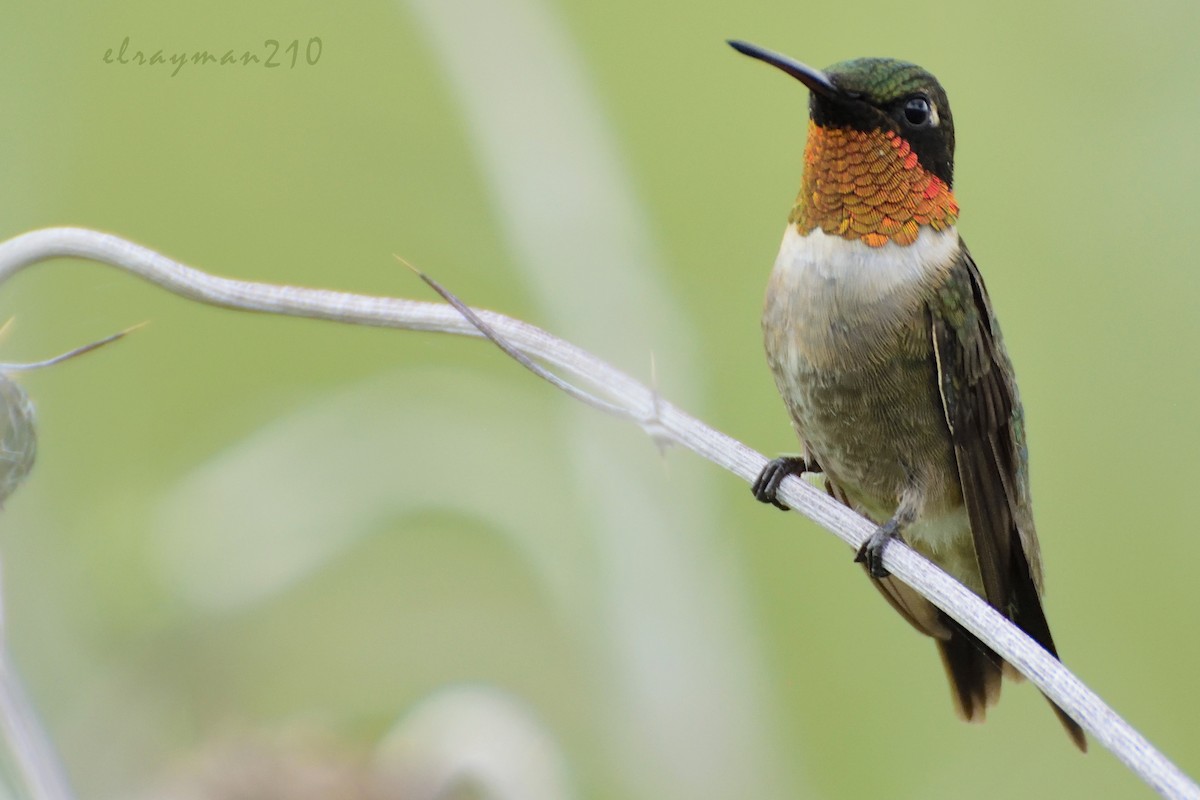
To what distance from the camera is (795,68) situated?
153cm

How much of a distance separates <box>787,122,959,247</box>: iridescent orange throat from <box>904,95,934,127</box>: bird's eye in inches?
1.5

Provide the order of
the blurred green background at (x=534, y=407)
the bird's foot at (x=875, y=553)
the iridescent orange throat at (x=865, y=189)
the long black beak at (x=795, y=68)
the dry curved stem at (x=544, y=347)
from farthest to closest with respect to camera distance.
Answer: the blurred green background at (x=534, y=407) → the bird's foot at (x=875, y=553) → the iridescent orange throat at (x=865, y=189) → the long black beak at (x=795, y=68) → the dry curved stem at (x=544, y=347)

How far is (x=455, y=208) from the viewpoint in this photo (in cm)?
311

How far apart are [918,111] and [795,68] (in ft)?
1.03

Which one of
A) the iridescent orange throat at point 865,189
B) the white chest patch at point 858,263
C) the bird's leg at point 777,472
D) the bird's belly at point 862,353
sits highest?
the iridescent orange throat at point 865,189

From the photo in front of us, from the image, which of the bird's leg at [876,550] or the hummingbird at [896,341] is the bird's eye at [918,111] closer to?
the hummingbird at [896,341]

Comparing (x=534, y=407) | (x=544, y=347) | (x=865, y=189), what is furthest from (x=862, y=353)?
(x=534, y=407)

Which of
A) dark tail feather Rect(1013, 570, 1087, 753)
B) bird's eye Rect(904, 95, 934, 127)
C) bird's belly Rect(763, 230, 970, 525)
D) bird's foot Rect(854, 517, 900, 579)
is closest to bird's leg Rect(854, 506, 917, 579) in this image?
bird's foot Rect(854, 517, 900, 579)

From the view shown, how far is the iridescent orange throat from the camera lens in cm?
173

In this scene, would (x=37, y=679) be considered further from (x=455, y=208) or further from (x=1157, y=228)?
(x=1157, y=228)

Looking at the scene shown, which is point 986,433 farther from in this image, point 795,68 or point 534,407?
point 534,407

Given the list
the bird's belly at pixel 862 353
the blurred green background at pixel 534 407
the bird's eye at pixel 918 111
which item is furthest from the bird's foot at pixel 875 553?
the bird's eye at pixel 918 111

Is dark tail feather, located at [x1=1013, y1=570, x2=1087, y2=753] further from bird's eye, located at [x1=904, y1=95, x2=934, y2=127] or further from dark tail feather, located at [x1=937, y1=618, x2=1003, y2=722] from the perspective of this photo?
bird's eye, located at [x1=904, y1=95, x2=934, y2=127]

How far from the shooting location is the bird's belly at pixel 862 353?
182 cm
